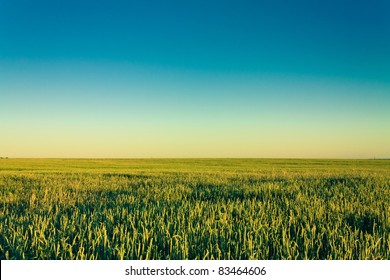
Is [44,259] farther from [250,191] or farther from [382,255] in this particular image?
[250,191]

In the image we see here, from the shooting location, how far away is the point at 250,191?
33.6ft

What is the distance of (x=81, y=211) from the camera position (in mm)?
7172

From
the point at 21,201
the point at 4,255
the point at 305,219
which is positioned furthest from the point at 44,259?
the point at 21,201

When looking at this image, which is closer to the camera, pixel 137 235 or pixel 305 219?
pixel 137 235
